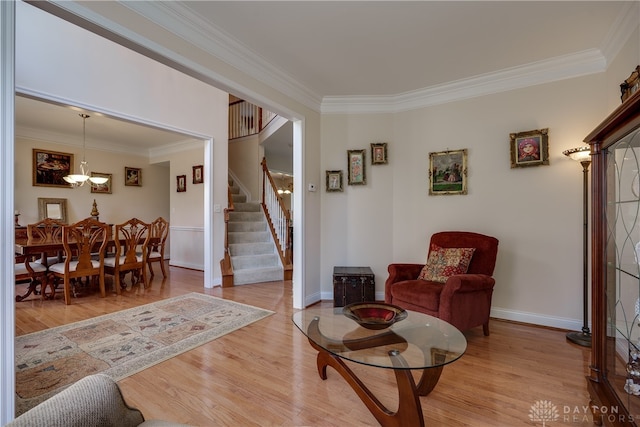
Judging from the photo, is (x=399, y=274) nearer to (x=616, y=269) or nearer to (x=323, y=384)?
(x=323, y=384)

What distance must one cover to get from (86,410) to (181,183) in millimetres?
6000

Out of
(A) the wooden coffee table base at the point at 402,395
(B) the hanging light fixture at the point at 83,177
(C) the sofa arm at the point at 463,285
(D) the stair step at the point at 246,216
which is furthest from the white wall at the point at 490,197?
(B) the hanging light fixture at the point at 83,177

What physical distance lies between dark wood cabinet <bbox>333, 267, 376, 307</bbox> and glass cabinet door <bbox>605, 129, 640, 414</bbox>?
1.98m

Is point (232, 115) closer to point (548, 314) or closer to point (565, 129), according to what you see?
point (565, 129)

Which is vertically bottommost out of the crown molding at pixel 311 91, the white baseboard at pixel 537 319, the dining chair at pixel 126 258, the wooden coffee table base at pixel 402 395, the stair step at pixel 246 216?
the white baseboard at pixel 537 319

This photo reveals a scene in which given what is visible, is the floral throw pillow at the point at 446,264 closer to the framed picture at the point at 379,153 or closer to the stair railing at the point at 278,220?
the framed picture at the point at 379,153

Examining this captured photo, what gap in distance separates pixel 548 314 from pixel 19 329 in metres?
5.27

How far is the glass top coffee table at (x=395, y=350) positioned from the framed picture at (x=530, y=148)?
2130mm

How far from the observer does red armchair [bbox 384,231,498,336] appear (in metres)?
2.31

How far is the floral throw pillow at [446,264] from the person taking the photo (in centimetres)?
272

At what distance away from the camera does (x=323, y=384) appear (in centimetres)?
191

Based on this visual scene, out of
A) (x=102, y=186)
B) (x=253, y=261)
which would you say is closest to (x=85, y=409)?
(x=253, y=261)

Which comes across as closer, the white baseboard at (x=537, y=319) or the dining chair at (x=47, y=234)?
the white baseboard at (x=537, y=319)

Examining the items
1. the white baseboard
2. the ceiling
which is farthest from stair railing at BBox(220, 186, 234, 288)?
the white baseboard
